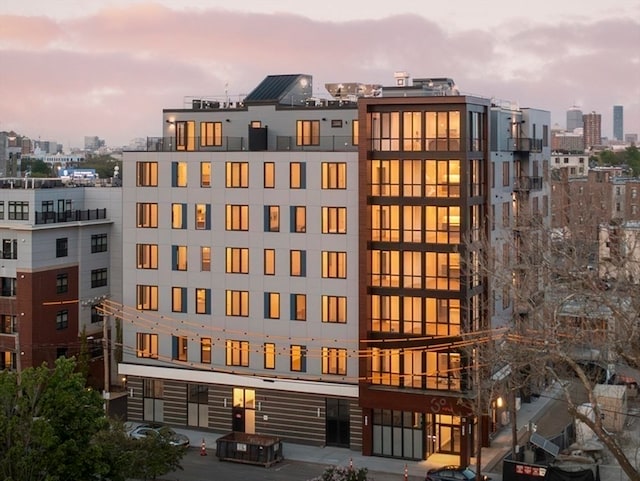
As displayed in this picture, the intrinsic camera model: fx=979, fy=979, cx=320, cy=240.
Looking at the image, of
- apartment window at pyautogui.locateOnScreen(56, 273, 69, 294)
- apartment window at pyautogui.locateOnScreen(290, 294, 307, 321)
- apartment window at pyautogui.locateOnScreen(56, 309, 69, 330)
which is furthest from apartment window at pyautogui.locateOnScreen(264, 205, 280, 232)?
apartment window at pyautogui.locateOnScreen(56, 309, 69, 330)

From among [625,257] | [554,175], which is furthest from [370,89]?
[554,175]

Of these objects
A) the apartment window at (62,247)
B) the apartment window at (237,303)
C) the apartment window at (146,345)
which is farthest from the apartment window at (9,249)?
the apartment window at (237,303)

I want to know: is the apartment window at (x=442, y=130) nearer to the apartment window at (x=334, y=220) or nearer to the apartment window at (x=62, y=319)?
the apartment window at (x=334, y=220)

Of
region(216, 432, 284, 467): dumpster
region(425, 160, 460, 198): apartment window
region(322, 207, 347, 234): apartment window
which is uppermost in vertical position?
region(425, 160, 460, 198): apartment window

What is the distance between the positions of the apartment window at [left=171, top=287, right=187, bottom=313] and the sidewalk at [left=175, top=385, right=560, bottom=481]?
7969mm

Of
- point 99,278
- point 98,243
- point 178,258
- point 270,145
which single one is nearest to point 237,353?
point 178,258

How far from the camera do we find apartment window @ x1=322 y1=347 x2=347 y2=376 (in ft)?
197

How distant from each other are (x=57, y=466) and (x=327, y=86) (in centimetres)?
3970

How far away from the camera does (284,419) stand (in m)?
61.8

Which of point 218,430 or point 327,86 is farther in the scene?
point 327,86

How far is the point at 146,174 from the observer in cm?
6550

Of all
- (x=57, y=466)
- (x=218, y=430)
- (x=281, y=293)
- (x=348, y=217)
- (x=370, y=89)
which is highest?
(x=370, y=89)

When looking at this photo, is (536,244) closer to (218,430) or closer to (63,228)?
(218,430)

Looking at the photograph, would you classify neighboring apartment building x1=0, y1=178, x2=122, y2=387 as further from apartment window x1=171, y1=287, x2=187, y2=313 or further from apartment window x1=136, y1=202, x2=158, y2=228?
apartment window x1=171, y1=287, x2=187, y2=313
